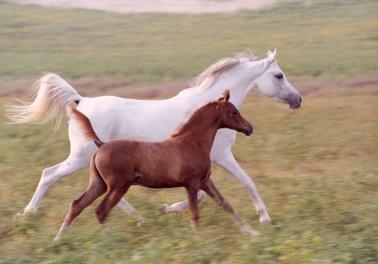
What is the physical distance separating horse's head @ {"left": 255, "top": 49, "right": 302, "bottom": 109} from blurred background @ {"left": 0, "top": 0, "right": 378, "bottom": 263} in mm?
1027

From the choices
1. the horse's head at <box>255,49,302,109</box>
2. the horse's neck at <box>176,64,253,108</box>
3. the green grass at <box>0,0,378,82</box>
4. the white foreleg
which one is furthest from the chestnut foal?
the green grass at <box>0,0,378,82</box>

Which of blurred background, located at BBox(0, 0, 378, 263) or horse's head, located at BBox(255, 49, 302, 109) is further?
horse's head, located at BBox(255, 49, 302, 109)

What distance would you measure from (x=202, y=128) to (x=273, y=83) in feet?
6.14

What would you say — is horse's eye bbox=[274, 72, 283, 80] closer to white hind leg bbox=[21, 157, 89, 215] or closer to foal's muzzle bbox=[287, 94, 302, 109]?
foal's muzzle bbox=[287, 94, 302, 109]

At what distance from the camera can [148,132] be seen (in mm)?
8172

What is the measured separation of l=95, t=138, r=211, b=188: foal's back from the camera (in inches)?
276

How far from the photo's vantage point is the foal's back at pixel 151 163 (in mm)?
7004

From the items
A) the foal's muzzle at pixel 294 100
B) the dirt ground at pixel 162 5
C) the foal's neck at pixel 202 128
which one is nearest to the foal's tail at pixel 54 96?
the foal's neck at pixel 202 128

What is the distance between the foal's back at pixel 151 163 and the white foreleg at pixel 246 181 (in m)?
0.96

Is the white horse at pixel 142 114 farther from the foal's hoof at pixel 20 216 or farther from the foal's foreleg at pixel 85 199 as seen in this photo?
the foal's foreleg at pixel 85 199

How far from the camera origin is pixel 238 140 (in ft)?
42.1

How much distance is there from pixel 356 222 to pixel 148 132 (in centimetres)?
223

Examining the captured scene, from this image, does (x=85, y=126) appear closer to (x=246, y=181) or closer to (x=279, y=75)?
(x=246, y=181)

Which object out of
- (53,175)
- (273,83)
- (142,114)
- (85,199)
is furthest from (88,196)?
(273,83)
